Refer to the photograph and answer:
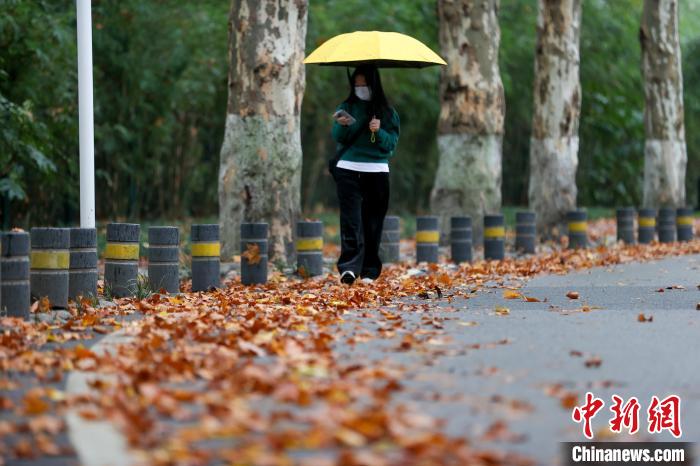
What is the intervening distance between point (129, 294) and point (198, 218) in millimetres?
22280

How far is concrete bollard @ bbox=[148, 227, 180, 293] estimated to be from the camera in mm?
12961

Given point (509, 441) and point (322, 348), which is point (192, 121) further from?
point (509, 441)

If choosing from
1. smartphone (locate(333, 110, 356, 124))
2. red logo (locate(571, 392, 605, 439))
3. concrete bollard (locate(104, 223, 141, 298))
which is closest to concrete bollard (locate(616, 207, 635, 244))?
smartphone (locate(333, 110, 356, 124))

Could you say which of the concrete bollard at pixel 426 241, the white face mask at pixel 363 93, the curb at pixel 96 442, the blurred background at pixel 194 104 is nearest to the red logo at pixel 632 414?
the curb at pixel 96 442

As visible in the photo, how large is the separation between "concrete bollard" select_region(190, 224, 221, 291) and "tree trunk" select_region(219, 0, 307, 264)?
99.8 inches

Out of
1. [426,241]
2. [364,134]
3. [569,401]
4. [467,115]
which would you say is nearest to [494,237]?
[426,241]

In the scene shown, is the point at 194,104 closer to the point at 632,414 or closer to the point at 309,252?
the point at 309,252

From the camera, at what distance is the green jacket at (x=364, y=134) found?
44.6 feet

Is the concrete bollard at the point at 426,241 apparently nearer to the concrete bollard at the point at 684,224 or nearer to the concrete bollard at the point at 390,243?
the concrete bollard at the point at 390,243

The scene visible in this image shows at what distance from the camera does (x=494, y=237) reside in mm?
19078

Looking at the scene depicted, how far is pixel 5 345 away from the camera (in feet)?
29.3

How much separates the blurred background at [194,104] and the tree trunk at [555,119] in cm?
809
